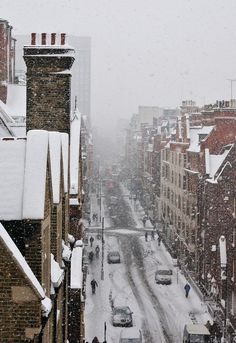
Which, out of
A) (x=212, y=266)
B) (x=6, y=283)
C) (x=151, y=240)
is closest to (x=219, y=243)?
(x=212, y=266)

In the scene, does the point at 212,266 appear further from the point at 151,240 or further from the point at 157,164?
the point at 157,164

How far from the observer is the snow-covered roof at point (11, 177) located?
24.3 feet

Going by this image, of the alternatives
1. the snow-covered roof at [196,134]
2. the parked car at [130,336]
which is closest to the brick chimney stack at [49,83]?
the parked car at [130,336]

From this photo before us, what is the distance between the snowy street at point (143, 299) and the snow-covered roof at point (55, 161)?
22521mm

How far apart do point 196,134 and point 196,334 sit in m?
26.8

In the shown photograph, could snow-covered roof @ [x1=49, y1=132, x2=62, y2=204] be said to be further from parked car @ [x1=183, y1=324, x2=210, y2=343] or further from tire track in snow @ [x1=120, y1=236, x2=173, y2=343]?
tire track in snow @ [x1=120, y1=236, x2=173, y2=343]

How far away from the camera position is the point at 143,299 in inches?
1543

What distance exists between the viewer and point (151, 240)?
62750 millimetres

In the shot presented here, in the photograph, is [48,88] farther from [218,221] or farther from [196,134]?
[196,134]

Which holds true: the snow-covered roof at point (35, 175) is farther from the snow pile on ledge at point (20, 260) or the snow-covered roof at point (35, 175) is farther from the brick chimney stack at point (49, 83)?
the brick chimney stack at point (49, 83)

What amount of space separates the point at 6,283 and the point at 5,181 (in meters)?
1.35

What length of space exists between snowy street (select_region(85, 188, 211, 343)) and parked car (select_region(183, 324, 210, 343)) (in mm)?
1856

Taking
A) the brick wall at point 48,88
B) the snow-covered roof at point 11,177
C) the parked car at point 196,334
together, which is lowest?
the parked car at point 196,334

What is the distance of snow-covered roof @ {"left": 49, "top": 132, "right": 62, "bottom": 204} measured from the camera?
927 cm
